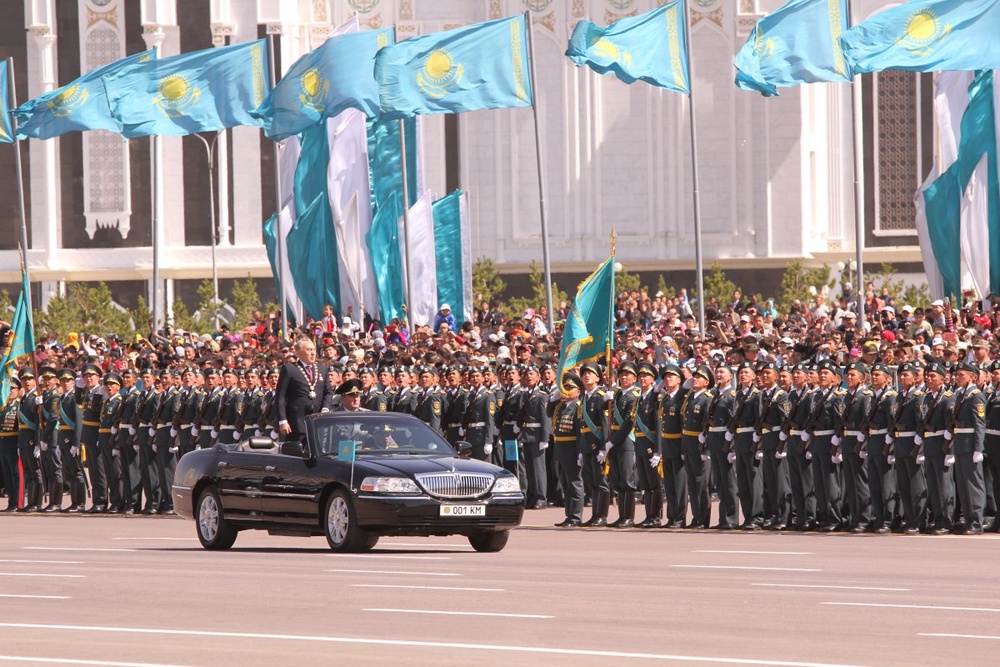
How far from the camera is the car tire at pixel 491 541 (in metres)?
18.5

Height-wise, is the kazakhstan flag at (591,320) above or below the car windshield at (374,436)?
above

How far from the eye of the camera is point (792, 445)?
21156 millimetres

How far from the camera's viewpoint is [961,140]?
33.9 meters

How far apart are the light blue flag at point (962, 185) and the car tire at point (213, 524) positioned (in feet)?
55.9

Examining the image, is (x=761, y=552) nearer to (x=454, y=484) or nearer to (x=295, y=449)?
(x=454, y=484)

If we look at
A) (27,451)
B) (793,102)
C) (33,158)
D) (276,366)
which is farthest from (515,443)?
(33,158)

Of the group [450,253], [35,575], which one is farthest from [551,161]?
[35,575]

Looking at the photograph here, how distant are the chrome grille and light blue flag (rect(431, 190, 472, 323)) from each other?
21584 mm

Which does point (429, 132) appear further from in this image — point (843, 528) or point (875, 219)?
point (843, 528)

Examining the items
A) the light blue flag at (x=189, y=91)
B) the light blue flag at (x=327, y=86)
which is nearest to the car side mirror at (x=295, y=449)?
the light blue flag at (x=327, y=86)

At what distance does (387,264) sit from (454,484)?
2135cm

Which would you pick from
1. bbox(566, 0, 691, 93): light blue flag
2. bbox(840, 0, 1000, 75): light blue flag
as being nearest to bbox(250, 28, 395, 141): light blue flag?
bbox(566, 0, 691, 93): light blue flag

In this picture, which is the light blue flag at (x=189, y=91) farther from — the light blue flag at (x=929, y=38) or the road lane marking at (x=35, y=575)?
the road lane marking at (x=35, y=575)

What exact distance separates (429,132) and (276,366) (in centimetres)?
3075
